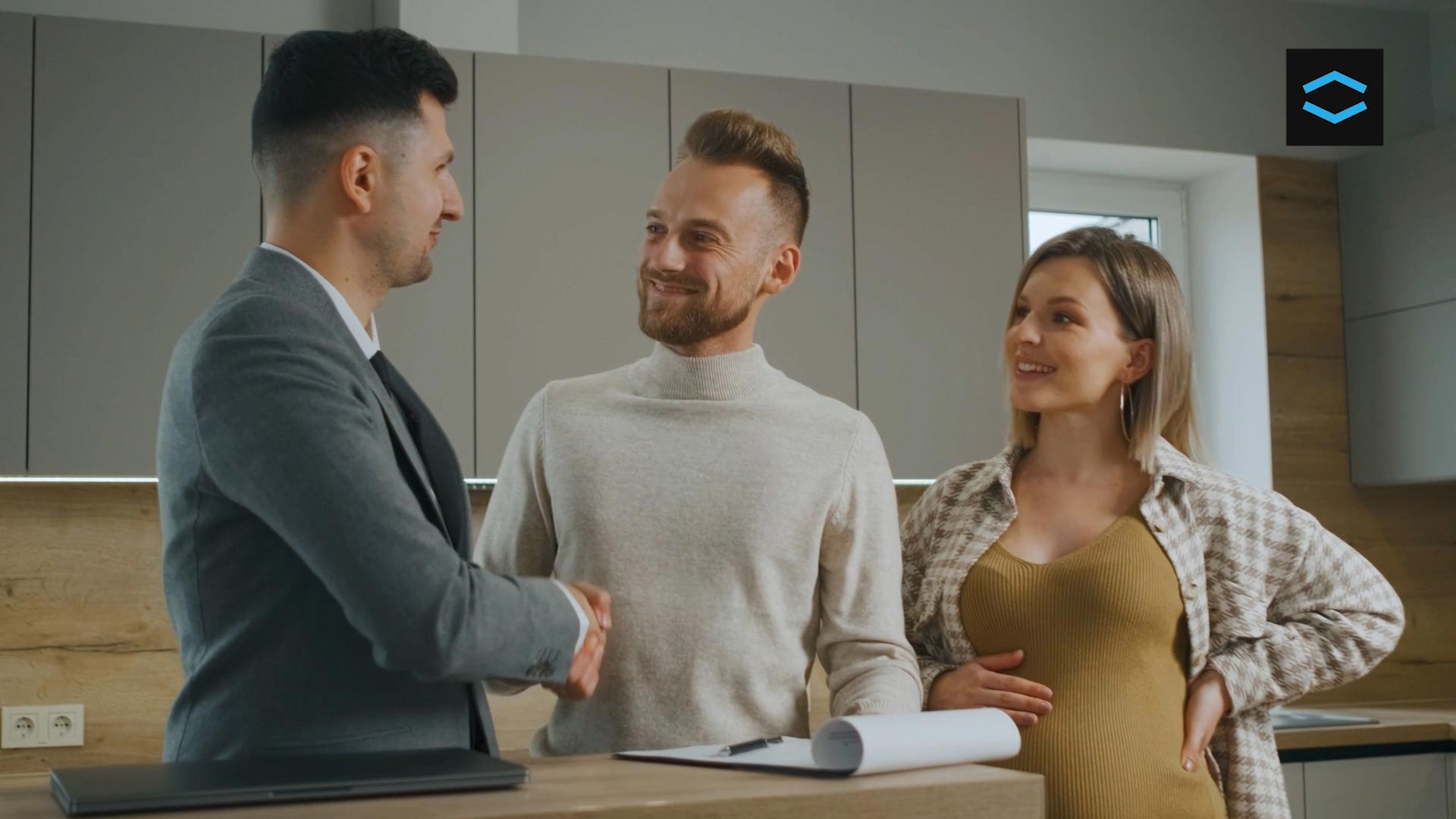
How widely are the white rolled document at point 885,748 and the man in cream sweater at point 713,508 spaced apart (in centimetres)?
26

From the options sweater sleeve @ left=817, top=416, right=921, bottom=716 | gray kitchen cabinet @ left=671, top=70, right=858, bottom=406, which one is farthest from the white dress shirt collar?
gray kitchen cabinet @ left=671, top=70, right=858, bottom=406

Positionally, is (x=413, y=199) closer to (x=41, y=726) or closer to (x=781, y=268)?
(x=781, y=268)

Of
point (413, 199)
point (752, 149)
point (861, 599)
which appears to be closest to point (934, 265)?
point (752, 149)

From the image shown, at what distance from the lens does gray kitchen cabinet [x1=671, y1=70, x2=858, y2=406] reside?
132 inches

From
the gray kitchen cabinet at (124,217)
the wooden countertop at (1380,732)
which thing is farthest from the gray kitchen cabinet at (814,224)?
the wooden countertop at (1380,732)

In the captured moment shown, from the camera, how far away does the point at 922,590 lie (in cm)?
197

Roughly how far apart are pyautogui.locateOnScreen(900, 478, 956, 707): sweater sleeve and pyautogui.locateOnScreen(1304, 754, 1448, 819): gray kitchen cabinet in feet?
5.73

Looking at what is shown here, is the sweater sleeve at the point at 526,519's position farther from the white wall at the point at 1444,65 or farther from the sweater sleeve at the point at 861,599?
the white wall at the point at 1444,65

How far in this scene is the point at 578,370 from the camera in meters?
3.20

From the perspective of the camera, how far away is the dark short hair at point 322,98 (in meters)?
1.44

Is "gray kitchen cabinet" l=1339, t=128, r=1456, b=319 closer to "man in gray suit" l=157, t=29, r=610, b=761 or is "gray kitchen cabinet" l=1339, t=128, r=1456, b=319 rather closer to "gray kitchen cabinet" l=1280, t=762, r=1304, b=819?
"gray kitchen cabinet" l=1280, t=762, r=1304, b=819

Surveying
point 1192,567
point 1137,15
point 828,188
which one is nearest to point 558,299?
point 828,188

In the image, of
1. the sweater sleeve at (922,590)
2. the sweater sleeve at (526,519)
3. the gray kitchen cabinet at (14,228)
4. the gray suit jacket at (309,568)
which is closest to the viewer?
the gray suit jacket at (309,568)

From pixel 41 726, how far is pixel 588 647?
2.22 meters
